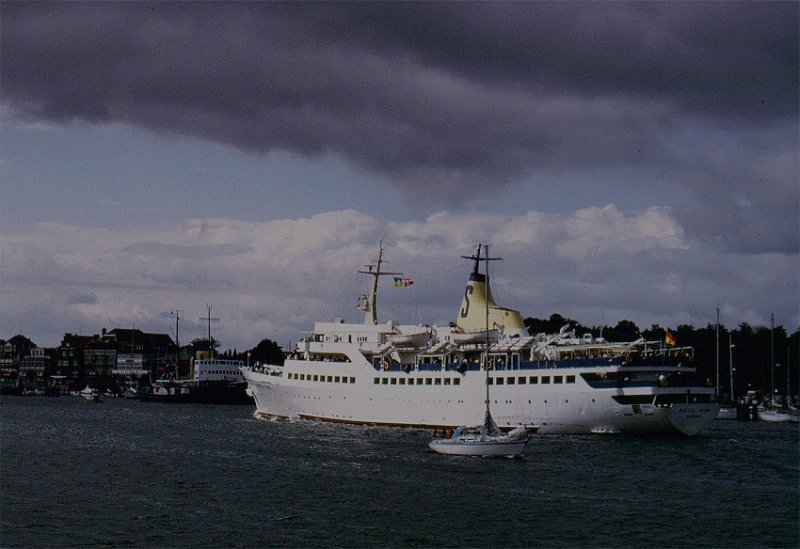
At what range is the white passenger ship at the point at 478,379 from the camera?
5966cm

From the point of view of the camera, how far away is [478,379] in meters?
66.6

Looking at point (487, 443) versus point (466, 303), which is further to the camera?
point (466, 303)

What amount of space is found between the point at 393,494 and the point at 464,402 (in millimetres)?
29635

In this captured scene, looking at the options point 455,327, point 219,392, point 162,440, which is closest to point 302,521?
point 162,440

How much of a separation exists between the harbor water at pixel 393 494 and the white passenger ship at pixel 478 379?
2156 mm

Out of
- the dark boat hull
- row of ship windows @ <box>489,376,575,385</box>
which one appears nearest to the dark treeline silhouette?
the dark boat hull

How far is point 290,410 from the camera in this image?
8106 centimetres

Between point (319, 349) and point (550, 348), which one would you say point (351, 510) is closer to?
point (550, 348)

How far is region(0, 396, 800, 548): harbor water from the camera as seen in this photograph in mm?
30203

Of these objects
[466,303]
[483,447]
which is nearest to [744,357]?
[466,303]

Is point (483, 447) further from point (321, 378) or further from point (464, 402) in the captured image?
point (321, 378)

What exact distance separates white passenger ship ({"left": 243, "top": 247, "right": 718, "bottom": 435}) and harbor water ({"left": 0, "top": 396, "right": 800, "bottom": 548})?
2156mm

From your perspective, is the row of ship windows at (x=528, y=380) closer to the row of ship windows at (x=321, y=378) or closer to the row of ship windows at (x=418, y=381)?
the row of ship windows at (x=418, y=381)

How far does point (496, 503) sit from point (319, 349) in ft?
144
